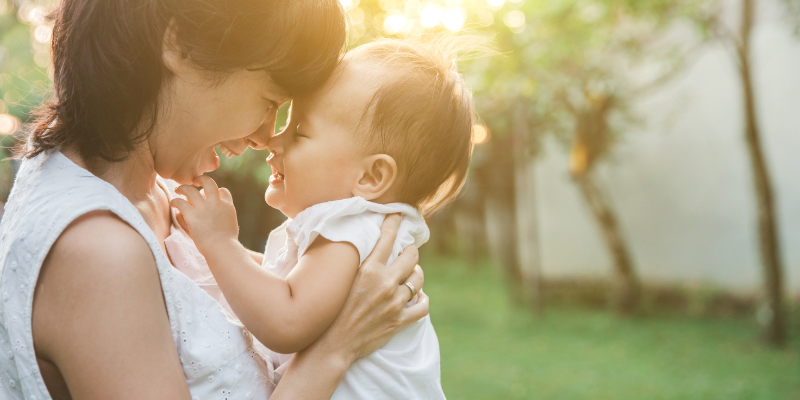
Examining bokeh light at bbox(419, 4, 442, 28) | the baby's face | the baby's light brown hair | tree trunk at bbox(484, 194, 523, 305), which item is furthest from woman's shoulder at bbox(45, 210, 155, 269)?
tree trunk at bbox(484, 194, 523, 305)

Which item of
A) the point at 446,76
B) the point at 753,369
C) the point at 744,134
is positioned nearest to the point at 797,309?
the point at 753,369

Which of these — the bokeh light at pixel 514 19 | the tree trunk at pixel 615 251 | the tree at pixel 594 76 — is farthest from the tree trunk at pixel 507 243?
the bokeh light at pixel 514 19

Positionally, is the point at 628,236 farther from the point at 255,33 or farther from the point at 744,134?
the point at 255,33

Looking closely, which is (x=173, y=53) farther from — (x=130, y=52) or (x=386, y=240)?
(x=386, y=240)

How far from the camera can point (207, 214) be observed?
1.32 metres

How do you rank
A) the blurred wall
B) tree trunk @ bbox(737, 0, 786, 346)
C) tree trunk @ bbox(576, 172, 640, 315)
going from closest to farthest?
tree trunk @ bbox(737, 0, 786, 346) < the blurred wall < tree trunk @ bbox(576, 172, 640, 315)

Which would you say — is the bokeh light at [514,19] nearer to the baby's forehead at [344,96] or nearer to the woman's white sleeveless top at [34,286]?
the baby's forehead at [344,96]

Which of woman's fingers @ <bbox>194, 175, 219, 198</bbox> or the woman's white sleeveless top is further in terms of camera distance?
woman's fingers @ <bbox>194, 175, 219, 198</bbox>

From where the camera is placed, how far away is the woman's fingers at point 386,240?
1370 millimetres

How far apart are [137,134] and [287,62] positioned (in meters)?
0.33

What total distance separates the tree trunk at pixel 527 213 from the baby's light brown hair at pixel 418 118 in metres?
5.71

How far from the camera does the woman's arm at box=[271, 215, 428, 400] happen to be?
126 centimetres

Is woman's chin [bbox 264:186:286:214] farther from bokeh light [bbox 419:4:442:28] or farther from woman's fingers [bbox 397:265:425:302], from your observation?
bokeh light [bbox 419:4:442:28]

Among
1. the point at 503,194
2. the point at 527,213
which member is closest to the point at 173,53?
the point at 527,213
